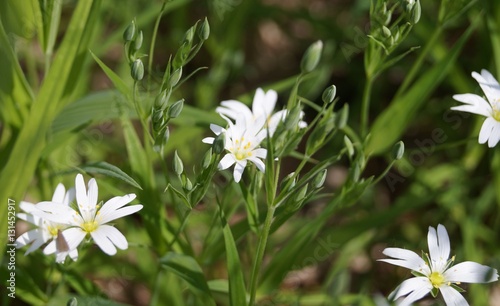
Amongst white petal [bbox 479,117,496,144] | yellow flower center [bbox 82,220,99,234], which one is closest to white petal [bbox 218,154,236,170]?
yellow flower center [bbox 82,220,99,234]

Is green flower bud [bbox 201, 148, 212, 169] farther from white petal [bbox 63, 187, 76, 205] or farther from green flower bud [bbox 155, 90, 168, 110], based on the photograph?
white petal [bbox 63, 187, 76, 205]

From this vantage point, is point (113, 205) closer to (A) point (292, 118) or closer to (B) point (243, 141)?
(B) point (243, 141)

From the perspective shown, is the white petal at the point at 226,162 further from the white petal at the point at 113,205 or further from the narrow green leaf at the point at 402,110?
the narrow green leaf at the point at 402,110

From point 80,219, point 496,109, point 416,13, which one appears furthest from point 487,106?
point 80,219

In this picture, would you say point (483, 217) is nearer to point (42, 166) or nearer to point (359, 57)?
point (359, 57)

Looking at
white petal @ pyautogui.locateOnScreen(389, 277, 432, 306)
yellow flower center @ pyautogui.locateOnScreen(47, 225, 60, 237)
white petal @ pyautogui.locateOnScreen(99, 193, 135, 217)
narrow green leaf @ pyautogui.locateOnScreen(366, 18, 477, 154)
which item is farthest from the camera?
narrow green leaf @ pyautogui.locateOnScreen(366, 18, 477, 154)

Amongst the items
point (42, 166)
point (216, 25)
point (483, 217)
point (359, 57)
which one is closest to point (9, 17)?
point (42, 166)
